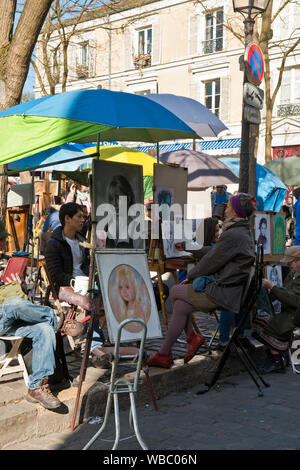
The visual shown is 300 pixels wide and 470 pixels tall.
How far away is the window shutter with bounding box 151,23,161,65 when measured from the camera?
1152 inches

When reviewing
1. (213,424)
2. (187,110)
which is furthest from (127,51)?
(213,424)

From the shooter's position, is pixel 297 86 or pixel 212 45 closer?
pixel 297 86

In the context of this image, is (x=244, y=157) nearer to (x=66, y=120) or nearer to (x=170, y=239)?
(x=170, y=239)

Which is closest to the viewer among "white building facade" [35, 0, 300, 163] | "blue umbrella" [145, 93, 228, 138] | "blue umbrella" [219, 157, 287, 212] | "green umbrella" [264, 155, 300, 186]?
"blue umbrella" [145, 93, 228, 138]

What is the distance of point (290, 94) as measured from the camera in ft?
82.5

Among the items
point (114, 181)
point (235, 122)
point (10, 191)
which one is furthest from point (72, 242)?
point (235, 122)

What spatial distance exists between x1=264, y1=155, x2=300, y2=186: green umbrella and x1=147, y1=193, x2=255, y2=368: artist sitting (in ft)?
26.8

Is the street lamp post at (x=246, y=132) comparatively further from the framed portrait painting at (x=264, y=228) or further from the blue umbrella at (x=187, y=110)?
the blue umbrella at (x=187, y=110)

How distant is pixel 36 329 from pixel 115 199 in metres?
1.29

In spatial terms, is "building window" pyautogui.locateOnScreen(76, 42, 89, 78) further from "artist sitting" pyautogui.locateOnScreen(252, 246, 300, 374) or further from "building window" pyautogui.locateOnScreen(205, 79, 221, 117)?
"artist sitting" pyautogui.locateOnScreen(252, 246, 300, 374)

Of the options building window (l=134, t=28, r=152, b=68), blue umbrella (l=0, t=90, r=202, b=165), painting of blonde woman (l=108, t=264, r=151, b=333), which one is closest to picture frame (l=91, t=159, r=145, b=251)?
painting of blonde woman (l=108, t=264, r=151, b=333)

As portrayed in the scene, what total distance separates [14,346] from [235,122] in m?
23.3

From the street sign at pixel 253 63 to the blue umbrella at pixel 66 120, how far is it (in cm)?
235

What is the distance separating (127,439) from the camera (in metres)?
4.01
